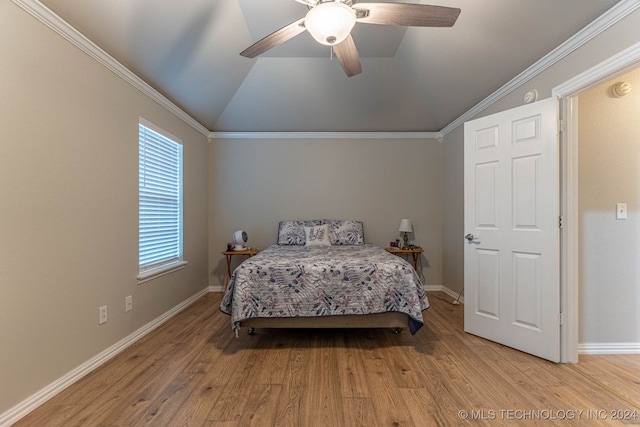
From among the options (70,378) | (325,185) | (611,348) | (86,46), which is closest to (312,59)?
(325,185)

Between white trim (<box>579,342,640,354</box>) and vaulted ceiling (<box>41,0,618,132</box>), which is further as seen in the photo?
white trim (<box>579,342,640,354</box>)

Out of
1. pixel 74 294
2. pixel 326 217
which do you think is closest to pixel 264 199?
pixel 326 217

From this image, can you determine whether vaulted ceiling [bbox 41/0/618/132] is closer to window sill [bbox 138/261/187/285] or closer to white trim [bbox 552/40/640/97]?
white trim [bbox 552/40/640/97]

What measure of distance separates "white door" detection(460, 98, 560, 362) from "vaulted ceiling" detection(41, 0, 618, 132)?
1.95ft

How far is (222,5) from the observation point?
8.23ft

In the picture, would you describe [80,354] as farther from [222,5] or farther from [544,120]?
[544,120]

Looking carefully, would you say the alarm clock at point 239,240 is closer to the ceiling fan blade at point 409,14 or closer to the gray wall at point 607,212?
the ceiling fan blade at point 409,14

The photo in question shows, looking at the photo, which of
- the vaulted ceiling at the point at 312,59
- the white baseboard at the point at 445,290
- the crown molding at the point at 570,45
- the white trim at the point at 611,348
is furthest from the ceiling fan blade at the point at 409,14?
the white baseboard at the point at 445,290

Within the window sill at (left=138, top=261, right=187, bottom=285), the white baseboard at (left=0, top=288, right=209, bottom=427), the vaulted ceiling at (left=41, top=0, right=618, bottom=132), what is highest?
the vaulted ceiling at (left=41, top=0, right=618, bottom=132)

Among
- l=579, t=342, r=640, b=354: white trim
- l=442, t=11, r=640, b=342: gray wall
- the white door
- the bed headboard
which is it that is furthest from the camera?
the bed headboard

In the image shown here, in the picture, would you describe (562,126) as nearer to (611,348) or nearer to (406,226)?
(611,348)

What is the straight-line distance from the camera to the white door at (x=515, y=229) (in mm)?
2277

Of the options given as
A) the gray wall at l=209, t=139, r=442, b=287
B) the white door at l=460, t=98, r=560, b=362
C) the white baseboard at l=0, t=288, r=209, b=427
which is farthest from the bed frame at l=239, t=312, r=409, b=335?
the gray wall at l=209, t=139, r=442, b=287

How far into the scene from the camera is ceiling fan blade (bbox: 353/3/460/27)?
159cm
